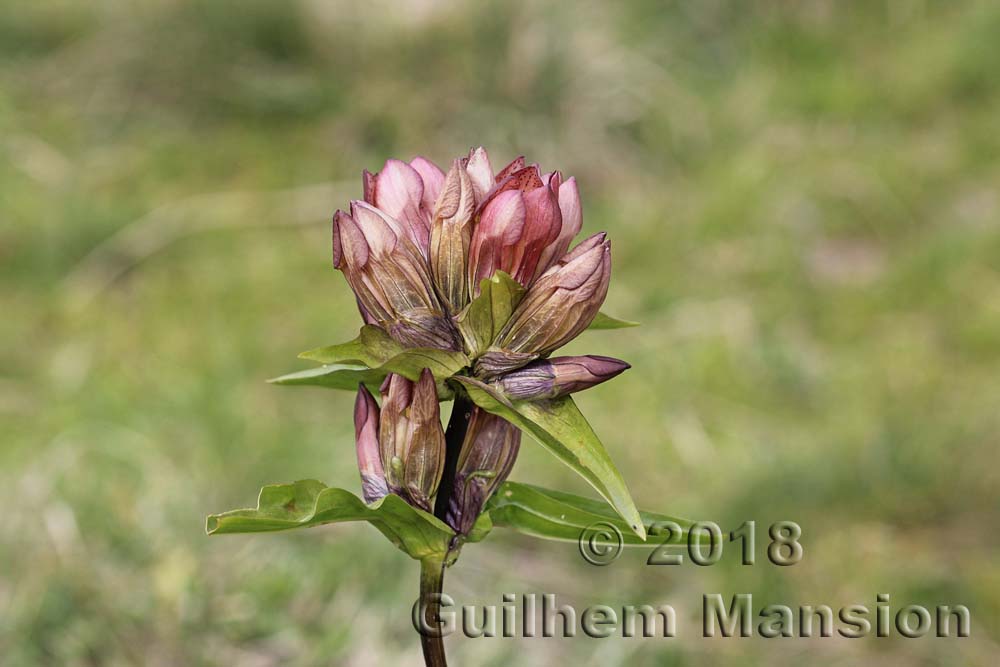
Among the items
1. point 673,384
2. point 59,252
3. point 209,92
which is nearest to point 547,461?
point 673,384

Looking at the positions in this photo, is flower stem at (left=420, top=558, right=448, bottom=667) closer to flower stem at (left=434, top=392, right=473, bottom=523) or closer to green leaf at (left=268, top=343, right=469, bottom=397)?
flower stem at (left=434, top=392, right=473, bottom=523)

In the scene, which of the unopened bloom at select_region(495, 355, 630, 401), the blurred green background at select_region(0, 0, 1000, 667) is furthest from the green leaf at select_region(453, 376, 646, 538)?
the blurred green background at select_region(0, 0, 1000, 667)

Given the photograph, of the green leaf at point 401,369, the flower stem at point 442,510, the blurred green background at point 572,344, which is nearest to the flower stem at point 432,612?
the flower stem at point 442,510

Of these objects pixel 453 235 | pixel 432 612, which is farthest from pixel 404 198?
pixel 432 612

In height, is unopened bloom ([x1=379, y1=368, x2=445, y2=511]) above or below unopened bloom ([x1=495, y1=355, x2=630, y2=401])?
below

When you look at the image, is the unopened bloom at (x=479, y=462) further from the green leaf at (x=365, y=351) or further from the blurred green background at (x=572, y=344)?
the blurred green background at (x=572, y=344)
